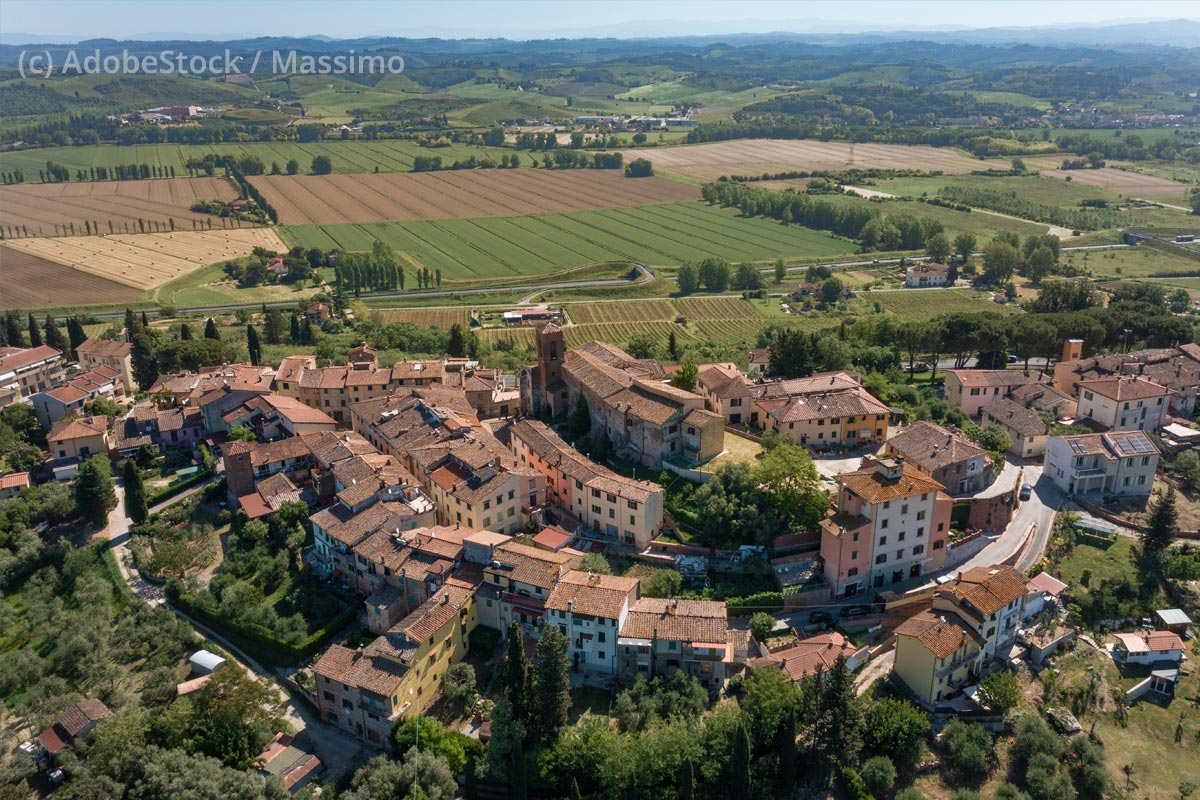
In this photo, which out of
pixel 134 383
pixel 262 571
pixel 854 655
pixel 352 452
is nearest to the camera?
pixel 854 655

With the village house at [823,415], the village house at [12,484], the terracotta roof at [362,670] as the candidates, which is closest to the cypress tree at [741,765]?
the terracotta roof at [362,670]

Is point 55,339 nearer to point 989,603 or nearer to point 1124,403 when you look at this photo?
point 989,603

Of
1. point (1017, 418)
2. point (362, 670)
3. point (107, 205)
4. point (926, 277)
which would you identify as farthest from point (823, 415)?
point (107, 205)

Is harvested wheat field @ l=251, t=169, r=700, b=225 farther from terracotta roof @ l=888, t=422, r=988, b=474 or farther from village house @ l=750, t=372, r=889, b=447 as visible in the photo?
terracotta roof @ l=888, t=422, r=988, b=474

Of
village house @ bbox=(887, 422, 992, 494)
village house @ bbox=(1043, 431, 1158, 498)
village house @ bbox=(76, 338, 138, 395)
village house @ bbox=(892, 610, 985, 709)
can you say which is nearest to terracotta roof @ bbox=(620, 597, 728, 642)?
village house @ bbox=(892, 610, 985, 709)

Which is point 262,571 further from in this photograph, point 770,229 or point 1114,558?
point 770,229

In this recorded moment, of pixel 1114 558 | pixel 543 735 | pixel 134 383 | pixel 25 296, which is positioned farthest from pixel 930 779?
pixel 25 296

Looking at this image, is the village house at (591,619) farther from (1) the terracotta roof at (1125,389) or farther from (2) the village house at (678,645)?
(1) the terracotta roof at (1125,389)
